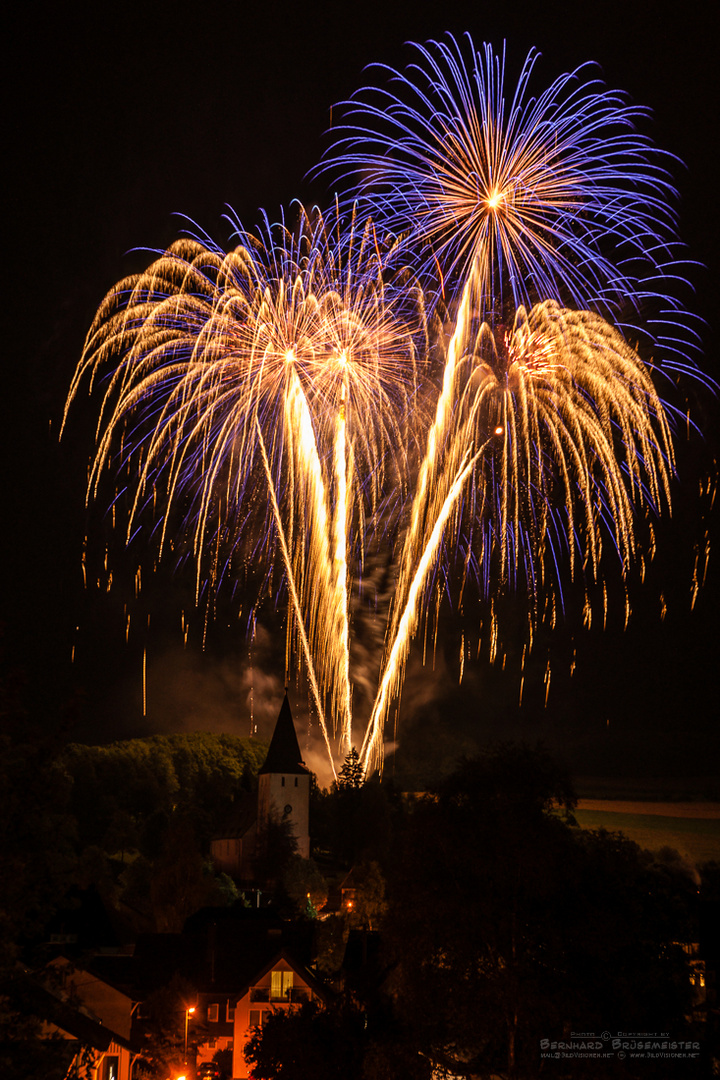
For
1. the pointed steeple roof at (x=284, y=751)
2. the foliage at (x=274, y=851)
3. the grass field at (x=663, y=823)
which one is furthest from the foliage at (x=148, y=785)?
the grass field at (x=663, y=823)

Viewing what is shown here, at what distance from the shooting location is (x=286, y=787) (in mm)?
91250

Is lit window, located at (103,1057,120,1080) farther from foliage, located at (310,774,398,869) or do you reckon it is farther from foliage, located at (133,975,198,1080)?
foliage, located at (310,774,398,869)

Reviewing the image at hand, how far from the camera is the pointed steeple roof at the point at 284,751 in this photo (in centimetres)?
9175

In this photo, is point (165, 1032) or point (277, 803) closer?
point (165, 1032)

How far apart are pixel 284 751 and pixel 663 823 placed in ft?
124

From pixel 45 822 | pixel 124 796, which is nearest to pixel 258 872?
pixel 124 796

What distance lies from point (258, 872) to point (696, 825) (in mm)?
44204

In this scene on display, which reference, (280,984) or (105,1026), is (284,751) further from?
(105,1026)

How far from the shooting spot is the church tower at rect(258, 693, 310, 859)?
89875 mm

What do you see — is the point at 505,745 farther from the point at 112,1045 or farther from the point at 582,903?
the point at 112,1045

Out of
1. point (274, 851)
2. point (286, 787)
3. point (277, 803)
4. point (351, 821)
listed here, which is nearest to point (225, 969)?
point (274, 851)

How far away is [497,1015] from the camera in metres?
18.3

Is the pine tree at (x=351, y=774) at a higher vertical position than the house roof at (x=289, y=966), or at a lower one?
higher

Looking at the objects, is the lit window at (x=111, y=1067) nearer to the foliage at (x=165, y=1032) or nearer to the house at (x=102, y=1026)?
the house at (x=102, y=1026)
